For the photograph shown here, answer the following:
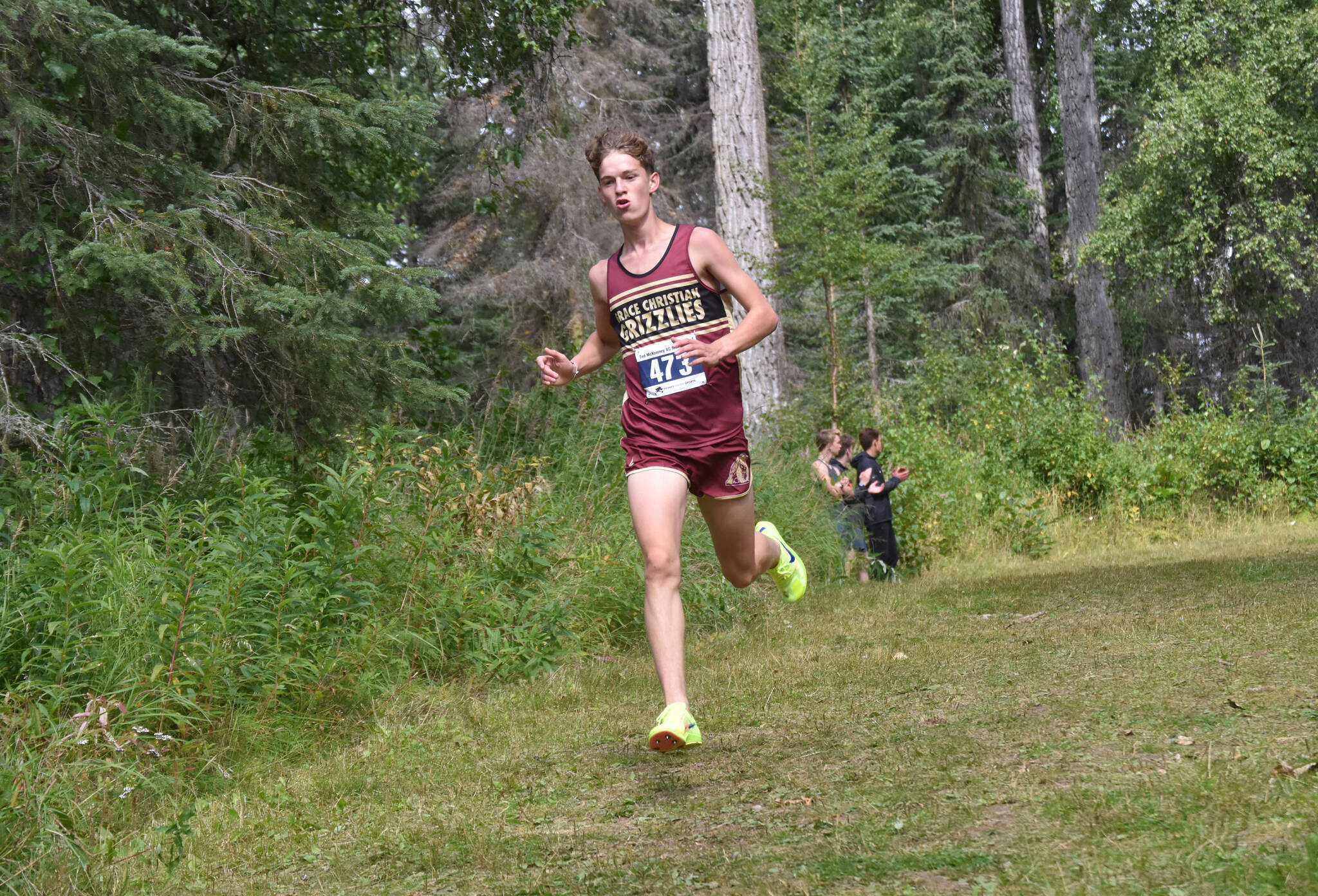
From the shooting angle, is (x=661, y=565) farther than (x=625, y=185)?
No

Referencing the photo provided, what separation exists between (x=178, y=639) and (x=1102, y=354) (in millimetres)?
25869

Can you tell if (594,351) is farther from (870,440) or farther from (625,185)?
(870,440)

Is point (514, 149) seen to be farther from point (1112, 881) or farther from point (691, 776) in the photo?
point (1112, 881)

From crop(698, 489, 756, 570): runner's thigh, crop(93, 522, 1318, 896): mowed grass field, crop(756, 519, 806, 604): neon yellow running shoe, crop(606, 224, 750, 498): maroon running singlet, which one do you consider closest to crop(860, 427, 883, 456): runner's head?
crop(93, 522, 1318, 896): mowed grass field

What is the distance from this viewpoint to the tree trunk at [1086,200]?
90.7 feet

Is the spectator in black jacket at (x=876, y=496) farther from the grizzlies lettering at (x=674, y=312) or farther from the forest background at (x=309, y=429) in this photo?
the grizzlies lettering at (x=674, y=312)

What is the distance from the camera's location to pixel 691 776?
171 inches

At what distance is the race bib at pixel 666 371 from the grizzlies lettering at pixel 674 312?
57 mm

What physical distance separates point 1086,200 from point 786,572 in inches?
955

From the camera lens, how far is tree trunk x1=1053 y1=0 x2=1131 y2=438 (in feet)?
90.7

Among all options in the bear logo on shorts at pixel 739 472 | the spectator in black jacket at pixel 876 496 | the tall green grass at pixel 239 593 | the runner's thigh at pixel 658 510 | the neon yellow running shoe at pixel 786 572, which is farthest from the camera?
the spectator in black jacket at pixel 876 496

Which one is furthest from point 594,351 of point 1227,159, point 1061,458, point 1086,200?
point 1086,200

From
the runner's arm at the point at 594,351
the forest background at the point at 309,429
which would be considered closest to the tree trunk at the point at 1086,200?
the forest background at the point at 309,429

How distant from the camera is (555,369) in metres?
5.32
